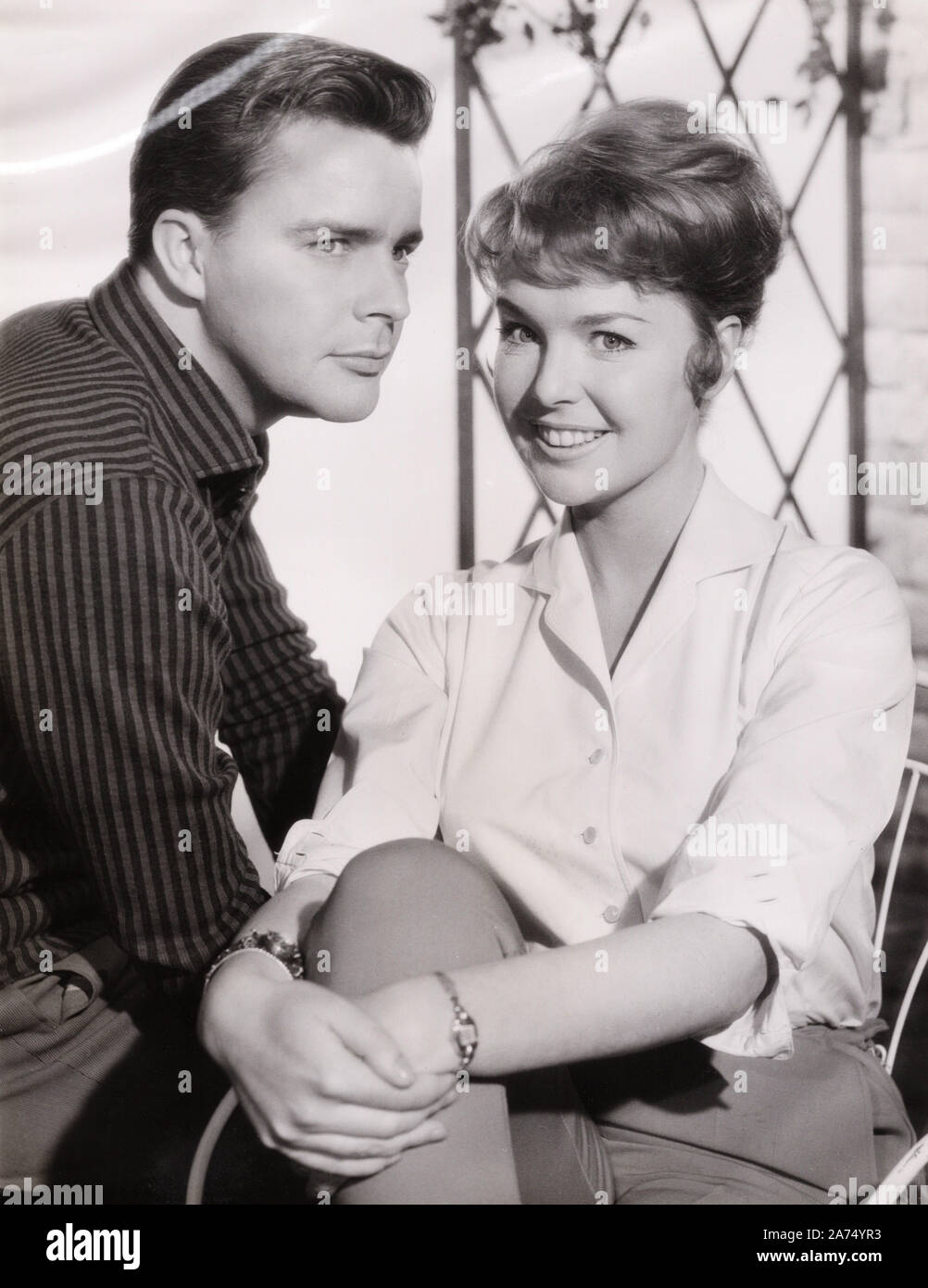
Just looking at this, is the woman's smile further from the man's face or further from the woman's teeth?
the man's face

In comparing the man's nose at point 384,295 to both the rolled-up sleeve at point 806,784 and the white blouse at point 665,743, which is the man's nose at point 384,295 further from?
the rolled-up sleeve at point 806,784

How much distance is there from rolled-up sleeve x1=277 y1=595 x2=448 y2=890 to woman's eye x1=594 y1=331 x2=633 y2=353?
13.8 inches

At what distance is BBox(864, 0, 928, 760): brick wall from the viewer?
1578 millimetres

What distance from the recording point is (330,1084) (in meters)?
0.96

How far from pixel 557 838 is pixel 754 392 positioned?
2.20ft

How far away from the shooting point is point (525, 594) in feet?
4.73

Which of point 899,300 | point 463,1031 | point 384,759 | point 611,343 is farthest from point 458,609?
point 899,300

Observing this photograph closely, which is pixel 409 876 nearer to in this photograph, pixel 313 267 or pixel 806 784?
pixel 806 784

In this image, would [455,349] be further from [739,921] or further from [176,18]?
[739,921]

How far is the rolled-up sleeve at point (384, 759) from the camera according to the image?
4.16 feet

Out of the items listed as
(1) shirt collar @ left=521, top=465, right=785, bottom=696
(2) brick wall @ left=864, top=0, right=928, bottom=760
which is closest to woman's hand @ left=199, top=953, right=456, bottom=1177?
(1) shirt collar @ left=521, top=465, right=785, bottom=696

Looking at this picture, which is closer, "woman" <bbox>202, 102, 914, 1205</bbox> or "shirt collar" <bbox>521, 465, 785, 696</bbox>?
"woman" <bbox>202, 102, 914, 1205</bbox>

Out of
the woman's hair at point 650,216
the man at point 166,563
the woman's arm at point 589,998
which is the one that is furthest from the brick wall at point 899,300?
the woman's arm at point 589,998
